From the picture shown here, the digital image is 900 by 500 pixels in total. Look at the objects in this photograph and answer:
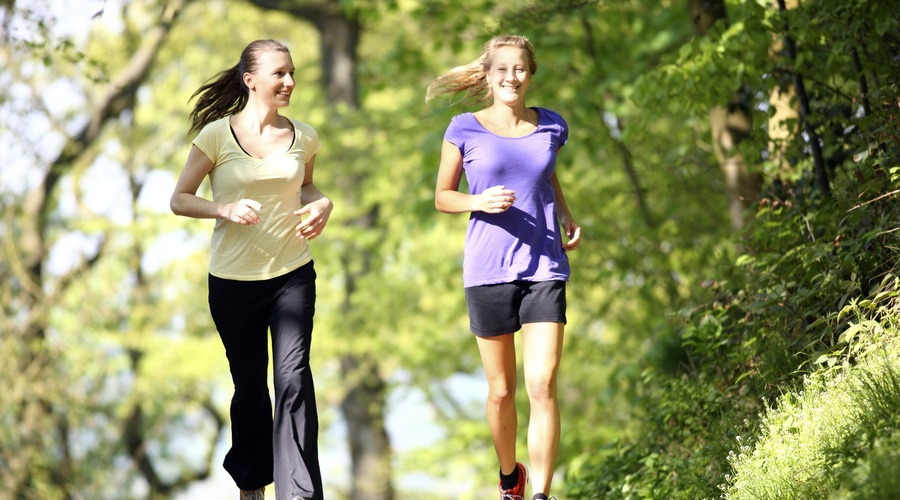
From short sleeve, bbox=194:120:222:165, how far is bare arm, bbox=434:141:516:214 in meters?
1.07

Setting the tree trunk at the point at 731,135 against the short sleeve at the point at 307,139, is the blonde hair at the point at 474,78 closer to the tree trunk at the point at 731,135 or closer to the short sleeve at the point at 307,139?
the short sleeve at the point at 307,139

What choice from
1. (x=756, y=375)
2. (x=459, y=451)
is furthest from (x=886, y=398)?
(x=459, y=451)

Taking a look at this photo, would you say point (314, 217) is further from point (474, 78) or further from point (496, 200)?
point (474, 78)

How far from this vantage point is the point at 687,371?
739 cm

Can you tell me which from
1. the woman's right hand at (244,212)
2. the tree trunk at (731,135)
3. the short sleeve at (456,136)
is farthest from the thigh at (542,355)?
the tree trunk at (731,135)

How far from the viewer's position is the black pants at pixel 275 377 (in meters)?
5.14

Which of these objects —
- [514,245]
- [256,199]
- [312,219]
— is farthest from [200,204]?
[514,245]

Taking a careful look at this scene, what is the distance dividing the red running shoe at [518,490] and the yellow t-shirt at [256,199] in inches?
60.8

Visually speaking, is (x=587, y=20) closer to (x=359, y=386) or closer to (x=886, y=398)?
(x=886, y=398)

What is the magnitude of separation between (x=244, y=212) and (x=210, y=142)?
49cm

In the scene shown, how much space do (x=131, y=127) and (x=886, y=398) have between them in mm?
18737

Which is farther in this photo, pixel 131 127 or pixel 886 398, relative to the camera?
pixel 131 127

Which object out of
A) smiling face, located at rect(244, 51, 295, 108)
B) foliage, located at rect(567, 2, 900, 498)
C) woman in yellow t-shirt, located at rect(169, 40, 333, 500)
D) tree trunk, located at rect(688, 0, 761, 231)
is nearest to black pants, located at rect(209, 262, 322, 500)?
woman in yellow t-shirt, located at rect(169, 40, 333, 500)

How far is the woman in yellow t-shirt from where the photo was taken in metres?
5.12
